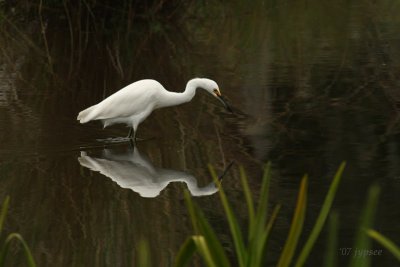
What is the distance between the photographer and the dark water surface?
3.80 m

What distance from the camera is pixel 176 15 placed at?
464 inches

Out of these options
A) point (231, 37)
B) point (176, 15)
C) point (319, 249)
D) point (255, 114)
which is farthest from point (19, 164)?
point (176, 15)

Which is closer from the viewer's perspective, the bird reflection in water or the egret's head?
the bird reflection in water

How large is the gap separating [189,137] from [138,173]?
880 mm

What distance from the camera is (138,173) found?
188 inches

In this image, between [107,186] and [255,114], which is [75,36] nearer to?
[255,114]

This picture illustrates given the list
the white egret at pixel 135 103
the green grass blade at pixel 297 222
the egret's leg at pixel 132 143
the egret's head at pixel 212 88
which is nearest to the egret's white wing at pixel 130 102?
the white egret at pixel 135 103

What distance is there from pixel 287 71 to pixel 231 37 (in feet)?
8.38

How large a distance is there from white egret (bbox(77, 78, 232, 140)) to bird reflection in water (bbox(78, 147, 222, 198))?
1.30ft

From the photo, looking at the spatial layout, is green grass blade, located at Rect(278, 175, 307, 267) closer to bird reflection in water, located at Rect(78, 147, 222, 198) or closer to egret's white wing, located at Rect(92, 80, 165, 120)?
bird reflection in water, located at Rect(78, 147, 222, 198)

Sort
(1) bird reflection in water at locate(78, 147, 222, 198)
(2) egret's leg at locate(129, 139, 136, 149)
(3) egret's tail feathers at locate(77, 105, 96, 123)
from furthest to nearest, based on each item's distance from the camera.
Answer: (3) egret's tail feathers at locate(77, 105, 96, 123) → (2) egret's leg at locate(129, 139, 136, 149) → (1) bird reflection in water at locate(78, 147, 222, 198)

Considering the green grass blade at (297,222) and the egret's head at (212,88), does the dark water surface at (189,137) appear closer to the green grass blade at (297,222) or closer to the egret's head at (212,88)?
the egret's head at (212,88)

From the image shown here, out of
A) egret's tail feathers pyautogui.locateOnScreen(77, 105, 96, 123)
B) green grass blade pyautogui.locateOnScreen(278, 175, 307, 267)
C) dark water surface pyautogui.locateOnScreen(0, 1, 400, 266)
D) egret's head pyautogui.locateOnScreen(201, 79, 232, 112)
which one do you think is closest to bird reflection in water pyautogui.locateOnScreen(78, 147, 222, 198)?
dark water surface pyautogui.locateOnScreen(0, 1, 400, 266)

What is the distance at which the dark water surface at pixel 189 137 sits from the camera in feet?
12.5
